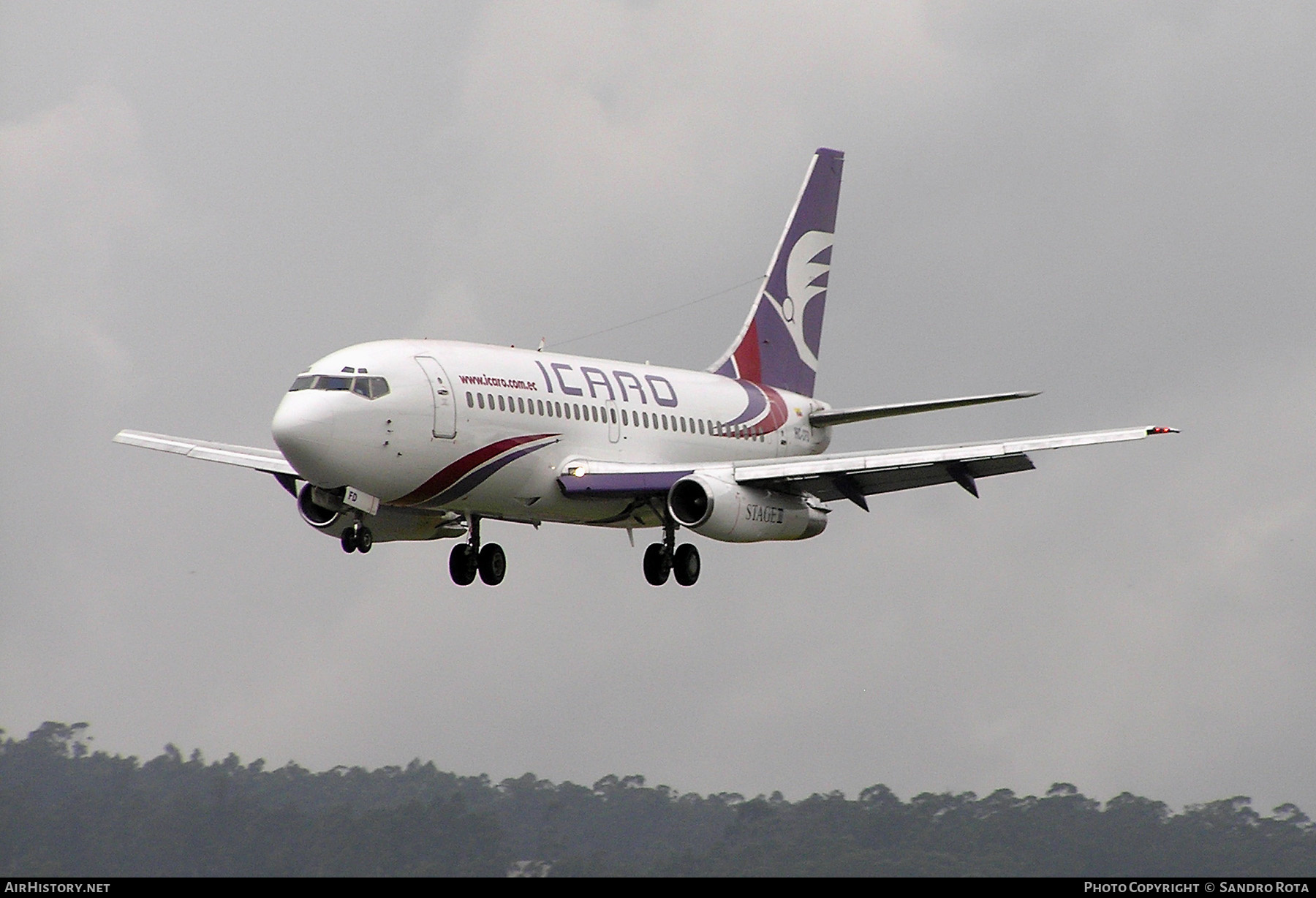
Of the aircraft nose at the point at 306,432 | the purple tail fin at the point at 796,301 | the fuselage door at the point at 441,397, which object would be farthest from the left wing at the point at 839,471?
the purple tail fin at the point at 796,301

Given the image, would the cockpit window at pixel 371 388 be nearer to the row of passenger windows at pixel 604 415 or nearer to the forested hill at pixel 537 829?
the row of passenger windows at pixel 604 415

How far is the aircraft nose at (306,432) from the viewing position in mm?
38250

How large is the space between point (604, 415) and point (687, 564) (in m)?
4.15

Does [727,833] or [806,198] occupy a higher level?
[806,198]

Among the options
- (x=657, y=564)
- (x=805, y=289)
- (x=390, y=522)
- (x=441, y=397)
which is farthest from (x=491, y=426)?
(x=805, y=289)

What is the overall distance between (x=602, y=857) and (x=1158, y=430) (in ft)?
60.2

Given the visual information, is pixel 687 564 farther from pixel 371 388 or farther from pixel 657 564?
pixel 371 388

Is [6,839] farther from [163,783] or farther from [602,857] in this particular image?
[602,857]

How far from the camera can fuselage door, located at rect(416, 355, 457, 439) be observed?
40.2 meters

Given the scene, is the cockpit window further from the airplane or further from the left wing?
the left wing

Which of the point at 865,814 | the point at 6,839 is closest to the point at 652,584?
the point at 865,814

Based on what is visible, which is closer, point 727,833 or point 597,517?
point 597,517

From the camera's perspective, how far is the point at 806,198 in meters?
57.6

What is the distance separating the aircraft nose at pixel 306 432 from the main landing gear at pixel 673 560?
1007 centimetres
